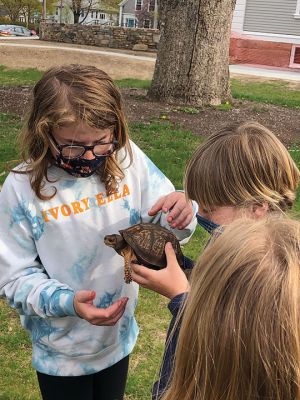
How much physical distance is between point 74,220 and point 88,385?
2.30 feet

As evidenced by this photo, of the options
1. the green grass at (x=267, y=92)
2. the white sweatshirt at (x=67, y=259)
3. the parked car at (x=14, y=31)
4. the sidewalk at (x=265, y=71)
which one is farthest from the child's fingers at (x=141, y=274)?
the parked car at (x=14, y=31)

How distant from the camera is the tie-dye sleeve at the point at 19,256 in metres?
2.02

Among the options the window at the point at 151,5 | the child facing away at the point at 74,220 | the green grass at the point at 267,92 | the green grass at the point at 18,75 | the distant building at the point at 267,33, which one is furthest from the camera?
the window at the point at 151,5

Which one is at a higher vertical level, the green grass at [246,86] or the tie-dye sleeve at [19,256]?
the tie-dye sleeve at [19,256]

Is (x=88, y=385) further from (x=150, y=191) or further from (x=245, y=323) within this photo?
(x=245, y=323)

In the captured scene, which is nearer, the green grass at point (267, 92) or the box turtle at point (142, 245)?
the box turtle at point (142, 245)

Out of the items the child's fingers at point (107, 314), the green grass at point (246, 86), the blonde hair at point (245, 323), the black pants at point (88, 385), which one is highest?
the blonde hair at point (245, 323)

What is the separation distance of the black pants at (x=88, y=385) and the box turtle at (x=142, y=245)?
1.60ft

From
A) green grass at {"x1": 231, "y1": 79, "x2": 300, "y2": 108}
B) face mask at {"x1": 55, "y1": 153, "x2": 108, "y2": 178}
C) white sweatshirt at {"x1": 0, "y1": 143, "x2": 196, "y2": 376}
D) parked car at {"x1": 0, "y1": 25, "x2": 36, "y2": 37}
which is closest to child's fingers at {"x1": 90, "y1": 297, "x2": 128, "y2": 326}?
white sweatshirt at {"x1": 0, "y1": 143, "x2": 196, "y2": 376}

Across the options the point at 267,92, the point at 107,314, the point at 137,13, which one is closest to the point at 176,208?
the point at 107,314

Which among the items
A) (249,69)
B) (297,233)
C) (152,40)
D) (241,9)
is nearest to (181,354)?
(297,233)

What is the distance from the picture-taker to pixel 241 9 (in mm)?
23688

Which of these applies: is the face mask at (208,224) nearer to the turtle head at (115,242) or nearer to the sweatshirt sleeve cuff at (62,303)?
the turtle head at (115,242)

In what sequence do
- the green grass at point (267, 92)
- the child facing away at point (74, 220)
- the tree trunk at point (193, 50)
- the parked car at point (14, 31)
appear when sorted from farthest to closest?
1. the parked car at point (14, 31)
2. the green grass at point (267, 92)
3. the tree trunk at point (193, 50)
4. the child facing away at point (74, 220)
